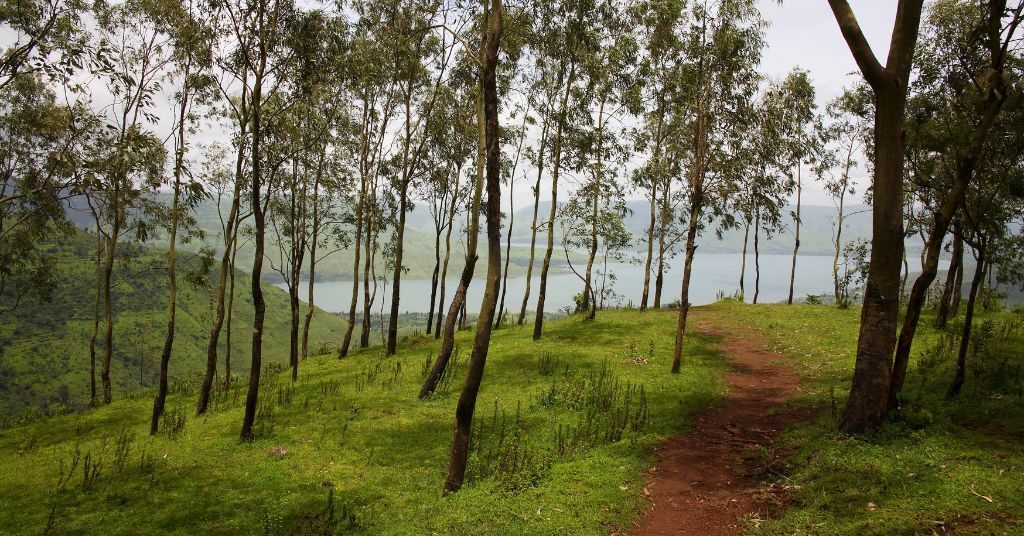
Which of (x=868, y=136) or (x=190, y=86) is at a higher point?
(x=868, y=136)

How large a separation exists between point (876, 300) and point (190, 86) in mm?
25548

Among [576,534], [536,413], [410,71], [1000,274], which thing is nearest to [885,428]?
[576,534]

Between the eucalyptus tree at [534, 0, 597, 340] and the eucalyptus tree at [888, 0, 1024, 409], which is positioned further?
the eucalyptus tree at [534, 0, 597, 340]

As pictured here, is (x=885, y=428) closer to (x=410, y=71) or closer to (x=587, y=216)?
(x=587, y=216)

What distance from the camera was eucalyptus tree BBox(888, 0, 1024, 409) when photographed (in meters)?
8.69

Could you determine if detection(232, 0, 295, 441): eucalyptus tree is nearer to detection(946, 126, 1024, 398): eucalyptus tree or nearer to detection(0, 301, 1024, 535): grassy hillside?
detection(0, 301, 1024, 535): grassy hillside

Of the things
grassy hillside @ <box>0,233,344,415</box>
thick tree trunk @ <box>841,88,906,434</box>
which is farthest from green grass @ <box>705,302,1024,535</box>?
grassy hillside @ <box>0,233,344,415</box>

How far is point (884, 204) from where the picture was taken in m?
8.70

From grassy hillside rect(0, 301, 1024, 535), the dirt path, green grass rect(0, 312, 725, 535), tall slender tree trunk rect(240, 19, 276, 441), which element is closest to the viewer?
grassy hillside rect(0, 301, 1024, 535)

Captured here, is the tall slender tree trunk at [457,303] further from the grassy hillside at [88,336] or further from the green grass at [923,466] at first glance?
the grassy hillside at [88,336]

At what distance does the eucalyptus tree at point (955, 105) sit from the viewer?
342 inches

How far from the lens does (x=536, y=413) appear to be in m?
13.7

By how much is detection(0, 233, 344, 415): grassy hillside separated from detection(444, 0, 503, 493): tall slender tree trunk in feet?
165

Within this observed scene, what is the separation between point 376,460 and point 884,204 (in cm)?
1158
